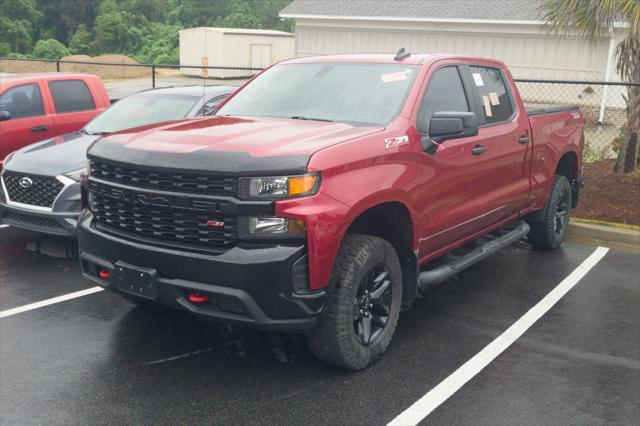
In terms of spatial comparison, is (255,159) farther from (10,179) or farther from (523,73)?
(523,73)

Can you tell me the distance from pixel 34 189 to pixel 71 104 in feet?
9.98

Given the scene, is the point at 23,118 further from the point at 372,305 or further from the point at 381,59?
the point at 372,305

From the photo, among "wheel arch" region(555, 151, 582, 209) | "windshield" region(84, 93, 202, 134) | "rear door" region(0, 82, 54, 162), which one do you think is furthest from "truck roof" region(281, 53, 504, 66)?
"rear door" region(0, 82, 54, 162)

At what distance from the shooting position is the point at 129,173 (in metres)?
4.27

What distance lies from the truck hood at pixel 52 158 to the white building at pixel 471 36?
15351 mm

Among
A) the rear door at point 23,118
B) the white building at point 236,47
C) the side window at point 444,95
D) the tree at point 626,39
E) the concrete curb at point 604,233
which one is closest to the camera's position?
the side window at point 444,95

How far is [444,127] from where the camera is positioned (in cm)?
475

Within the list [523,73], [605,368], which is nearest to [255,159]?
[605,368]

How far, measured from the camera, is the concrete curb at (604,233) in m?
8.11

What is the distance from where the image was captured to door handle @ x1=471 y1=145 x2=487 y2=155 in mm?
5425

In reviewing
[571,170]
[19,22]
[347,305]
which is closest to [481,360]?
[347,305]

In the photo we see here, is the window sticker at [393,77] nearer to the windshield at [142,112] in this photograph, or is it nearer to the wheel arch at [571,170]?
the wheel arch at [571,170]

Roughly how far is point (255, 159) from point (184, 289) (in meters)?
0.83

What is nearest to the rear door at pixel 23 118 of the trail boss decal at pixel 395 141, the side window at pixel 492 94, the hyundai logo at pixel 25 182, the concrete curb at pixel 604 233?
the hyundai logo at pixel 25 182
